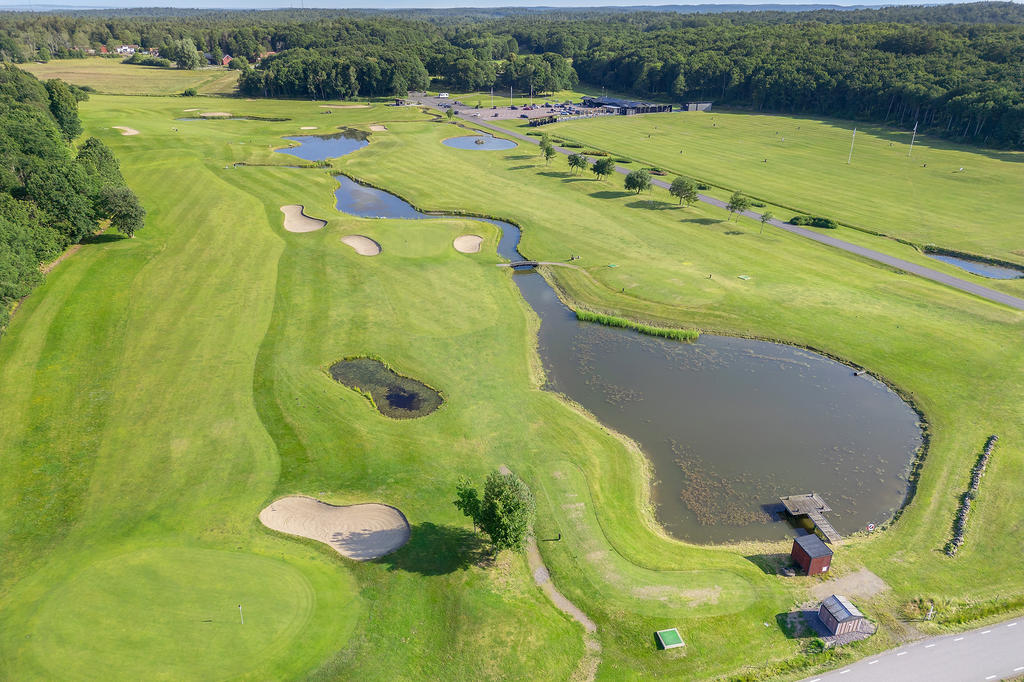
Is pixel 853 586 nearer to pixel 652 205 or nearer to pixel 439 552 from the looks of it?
pixel 439 552

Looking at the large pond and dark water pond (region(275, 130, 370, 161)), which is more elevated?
dark water pond (region(275, 130, 370, 161))

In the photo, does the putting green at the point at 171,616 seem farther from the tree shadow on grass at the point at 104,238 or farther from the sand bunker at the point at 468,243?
the tree shadow on grass at the point at 104,238

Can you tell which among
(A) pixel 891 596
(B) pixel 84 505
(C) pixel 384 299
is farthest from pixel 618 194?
(B) pixel 84 505

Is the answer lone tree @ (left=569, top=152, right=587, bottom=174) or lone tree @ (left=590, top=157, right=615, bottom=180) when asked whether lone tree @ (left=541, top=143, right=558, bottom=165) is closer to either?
lone tree @ (left=569, top=152, right=587, bottom=174)

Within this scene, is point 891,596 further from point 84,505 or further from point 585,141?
point 585,141

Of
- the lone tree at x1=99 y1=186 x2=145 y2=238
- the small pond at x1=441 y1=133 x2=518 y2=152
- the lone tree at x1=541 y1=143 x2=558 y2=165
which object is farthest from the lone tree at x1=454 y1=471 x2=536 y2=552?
the small pond at x1=441 y1=133 x2=518 y2=152

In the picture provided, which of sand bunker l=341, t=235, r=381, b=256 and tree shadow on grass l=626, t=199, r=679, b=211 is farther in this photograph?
tree shadow on grass l=626, t=199, r=679, b=211

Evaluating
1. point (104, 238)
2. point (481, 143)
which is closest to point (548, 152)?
point (481, 143)

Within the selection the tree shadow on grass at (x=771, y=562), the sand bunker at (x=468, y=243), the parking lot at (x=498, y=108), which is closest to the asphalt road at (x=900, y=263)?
the sand bunker at (x=468, y=243)
